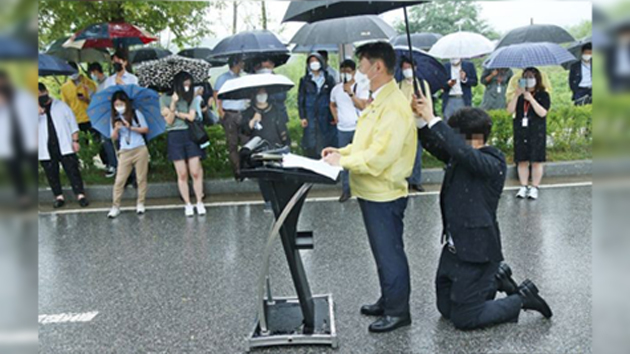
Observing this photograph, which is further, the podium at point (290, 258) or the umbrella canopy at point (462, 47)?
the umbrella canopy at point (462, 47)

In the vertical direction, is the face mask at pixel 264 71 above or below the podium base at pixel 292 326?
above

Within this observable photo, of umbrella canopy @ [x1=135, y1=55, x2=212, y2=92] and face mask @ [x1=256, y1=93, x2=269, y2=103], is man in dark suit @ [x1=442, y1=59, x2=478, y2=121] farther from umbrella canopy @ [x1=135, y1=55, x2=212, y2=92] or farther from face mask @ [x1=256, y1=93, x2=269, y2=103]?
umbrella canopy @ [x1=135, y1=55, x2=212, y2=92]

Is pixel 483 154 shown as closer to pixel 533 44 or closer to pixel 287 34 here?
pixel 533 44

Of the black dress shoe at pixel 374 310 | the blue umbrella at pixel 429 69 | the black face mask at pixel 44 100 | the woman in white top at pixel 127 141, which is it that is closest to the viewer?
the black dress shoe at pixel 374 310

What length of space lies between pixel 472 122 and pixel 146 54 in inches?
321

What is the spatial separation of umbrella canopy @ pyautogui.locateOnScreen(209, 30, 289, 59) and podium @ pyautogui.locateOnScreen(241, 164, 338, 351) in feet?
17.0

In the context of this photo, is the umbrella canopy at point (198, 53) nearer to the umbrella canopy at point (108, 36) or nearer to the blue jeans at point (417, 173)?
the umbrella canopy at point (108, 36)

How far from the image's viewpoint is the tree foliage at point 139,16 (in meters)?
9.86

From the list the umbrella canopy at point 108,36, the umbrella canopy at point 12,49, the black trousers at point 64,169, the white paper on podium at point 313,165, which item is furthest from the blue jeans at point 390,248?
the umbrella canopy at point 108,36

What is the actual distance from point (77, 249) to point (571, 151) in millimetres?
7311

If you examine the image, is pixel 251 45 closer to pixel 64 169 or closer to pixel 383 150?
pixel 64 169

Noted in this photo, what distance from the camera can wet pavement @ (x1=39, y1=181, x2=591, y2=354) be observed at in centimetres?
389

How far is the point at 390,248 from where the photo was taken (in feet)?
12.8

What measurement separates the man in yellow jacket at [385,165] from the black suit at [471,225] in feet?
0.75
